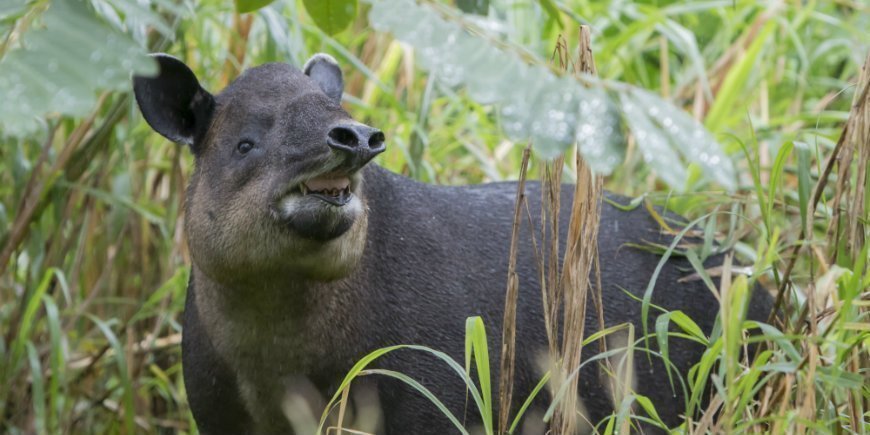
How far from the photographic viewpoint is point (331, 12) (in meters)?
2.22

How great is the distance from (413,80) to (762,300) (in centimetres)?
225

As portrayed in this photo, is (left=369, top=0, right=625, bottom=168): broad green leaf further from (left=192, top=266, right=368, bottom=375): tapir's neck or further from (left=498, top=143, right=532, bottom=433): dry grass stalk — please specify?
(left=192, top=266, right=368, bottom=375): tapir's neck

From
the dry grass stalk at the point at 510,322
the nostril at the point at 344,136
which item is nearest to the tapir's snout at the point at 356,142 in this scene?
the nostril at the point at 344,136

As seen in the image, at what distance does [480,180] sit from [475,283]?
2104mm

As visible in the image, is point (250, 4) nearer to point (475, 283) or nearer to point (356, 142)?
point (356, 142)

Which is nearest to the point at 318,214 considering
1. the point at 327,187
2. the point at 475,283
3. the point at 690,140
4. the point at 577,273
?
the point at 327,187

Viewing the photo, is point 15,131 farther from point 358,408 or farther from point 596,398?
point 596,398

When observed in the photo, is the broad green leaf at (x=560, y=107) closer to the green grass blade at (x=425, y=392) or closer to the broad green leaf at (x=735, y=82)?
the green grass blade at (x=425, y=392)

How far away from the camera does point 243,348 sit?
336 centimetres

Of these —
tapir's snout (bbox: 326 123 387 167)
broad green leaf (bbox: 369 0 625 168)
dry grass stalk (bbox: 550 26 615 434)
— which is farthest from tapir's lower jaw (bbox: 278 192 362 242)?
broad green leaf (bbox: 369 0 625 168)

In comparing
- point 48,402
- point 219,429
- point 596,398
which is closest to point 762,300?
point 596,398

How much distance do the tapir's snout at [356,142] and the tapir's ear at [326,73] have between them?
2.84 feet

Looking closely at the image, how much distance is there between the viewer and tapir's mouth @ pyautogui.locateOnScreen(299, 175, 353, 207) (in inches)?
119

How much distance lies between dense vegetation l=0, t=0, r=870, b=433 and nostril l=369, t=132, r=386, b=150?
39cm
